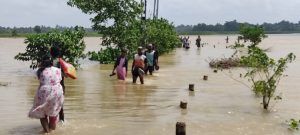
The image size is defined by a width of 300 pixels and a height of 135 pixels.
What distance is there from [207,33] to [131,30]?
136 m

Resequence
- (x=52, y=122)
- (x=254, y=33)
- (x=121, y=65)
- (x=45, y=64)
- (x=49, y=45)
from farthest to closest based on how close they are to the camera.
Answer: (x=254, y=33) < (x=49, y=45) < (x=121, y=65) < (x=52, y=122) < (x=45, y=64)

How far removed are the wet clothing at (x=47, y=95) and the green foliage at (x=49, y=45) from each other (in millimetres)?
11493

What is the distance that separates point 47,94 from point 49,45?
12.4 m

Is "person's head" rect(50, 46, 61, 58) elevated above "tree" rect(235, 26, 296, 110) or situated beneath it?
elevated above

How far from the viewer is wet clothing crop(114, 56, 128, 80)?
16.7m

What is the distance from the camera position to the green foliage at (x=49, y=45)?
20688 mm

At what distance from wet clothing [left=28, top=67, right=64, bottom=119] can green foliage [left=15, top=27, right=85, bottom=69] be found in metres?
11.5

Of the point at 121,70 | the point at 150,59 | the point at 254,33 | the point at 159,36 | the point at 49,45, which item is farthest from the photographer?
the point at 254,33

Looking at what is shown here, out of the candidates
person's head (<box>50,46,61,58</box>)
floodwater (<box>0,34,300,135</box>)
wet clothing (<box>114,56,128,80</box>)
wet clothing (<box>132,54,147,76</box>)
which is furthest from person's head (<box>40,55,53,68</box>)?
wet clothing (<box>132,54,147,76</box>)

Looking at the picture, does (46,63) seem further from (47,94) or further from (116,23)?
(116,23)

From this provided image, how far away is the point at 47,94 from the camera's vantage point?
28.8 feet

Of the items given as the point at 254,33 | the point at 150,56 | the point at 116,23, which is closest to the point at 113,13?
the point at 116,23

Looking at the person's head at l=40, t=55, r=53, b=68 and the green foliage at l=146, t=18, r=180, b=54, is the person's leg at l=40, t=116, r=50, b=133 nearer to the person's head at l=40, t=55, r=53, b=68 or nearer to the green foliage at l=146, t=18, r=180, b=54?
the person's head at l=40, t=55, r=53, b=68

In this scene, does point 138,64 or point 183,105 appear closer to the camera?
point 183,105
